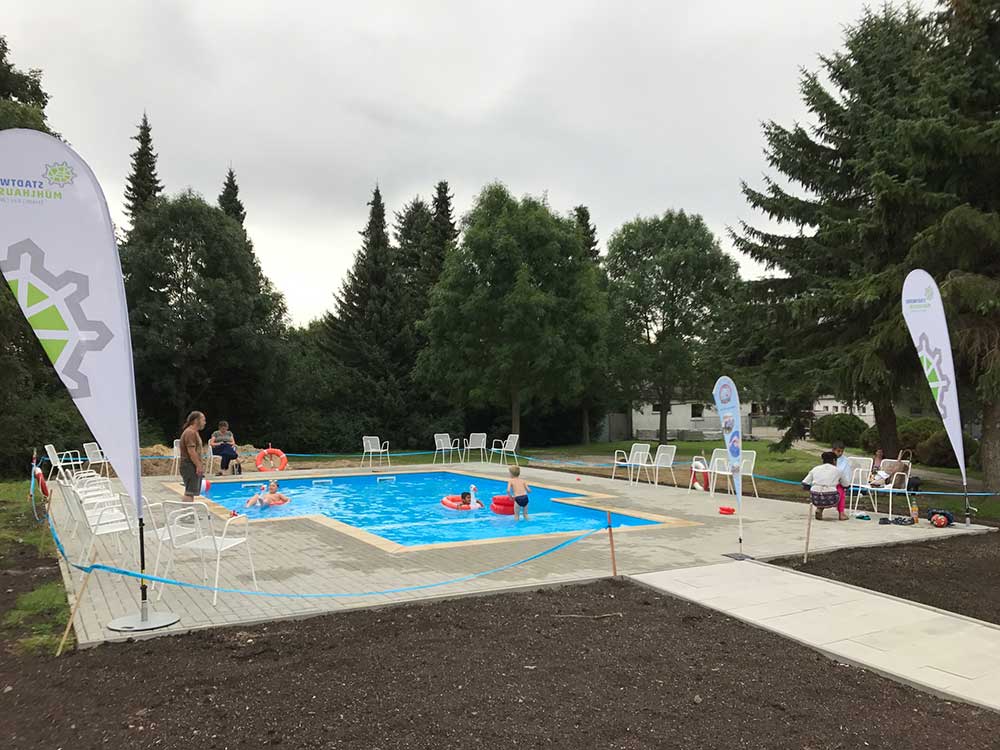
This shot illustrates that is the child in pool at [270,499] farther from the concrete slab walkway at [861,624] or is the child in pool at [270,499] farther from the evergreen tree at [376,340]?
the evergreen tree at [376,340]

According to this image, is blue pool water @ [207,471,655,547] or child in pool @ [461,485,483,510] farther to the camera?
child in pool @ [461,485,483,510]

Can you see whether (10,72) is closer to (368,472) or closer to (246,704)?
Result: (368,472)

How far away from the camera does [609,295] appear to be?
117ft

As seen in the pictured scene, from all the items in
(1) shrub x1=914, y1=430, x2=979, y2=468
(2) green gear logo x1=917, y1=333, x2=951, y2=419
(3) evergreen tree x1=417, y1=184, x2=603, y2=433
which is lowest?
(1) shrub x1=914, y1=430, x2=979, y2=468

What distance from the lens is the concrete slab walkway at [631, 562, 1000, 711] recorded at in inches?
171

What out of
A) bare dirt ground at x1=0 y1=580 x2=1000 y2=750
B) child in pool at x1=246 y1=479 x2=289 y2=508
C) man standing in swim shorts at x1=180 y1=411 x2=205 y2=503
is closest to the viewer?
bare dirt ground at x1=0 y1=580 x2=1000 y2=750

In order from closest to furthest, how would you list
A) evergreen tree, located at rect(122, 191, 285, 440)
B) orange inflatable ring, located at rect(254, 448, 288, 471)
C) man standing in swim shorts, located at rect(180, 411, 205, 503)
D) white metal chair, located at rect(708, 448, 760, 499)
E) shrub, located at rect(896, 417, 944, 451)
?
1. man standing in swim shorts, located at rect(180, 411, 205, 503)
2. white metal chair, located at rect(708, 448, 760, 499)
3. orange inflatable ring, located at rect(254, 448, 288, 471)
4. shrub, located at rect(896, 417, 944, 451)
5. evergreen tree, located at rect(122, 191, 285, 440)

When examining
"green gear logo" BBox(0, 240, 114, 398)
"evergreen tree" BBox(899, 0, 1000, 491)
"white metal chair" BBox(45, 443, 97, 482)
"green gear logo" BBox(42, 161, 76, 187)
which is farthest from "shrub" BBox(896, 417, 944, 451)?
"green gear logo" BBox(42, 161, 76, 187)

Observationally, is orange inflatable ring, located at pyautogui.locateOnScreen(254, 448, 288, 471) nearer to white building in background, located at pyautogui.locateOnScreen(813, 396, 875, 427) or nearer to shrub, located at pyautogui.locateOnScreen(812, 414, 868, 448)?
white building in background, located at pyautogui.locateOnScreen(813, 396, 875, 427)

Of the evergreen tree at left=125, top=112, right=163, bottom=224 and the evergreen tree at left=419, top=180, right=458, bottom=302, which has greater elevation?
the evergreen tree at left=125, top=112, right=163, bottom=224

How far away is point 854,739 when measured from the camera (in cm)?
348

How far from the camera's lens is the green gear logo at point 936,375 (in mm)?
9828

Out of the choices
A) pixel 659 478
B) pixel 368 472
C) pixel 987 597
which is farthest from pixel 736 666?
pixel 368 472

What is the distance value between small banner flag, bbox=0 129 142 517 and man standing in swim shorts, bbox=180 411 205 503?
17.0ft
